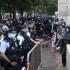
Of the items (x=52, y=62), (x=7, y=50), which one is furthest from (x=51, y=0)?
(x=7, y=50)

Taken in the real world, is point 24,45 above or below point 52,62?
above

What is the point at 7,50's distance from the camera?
11.5m

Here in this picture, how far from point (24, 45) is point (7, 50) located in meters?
1.82

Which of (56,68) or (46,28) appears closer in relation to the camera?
(56,68)

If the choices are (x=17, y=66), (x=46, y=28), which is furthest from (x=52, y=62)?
(x=46, y=28)

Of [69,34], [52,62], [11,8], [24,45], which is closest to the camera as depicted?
[24,45]

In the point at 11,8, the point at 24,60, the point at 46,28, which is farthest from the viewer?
the point at 11,8

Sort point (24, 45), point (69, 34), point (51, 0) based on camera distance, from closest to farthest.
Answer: point (24, 45)
point (69, 34)
point (51, 0)

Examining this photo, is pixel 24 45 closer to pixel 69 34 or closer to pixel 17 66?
pixel 17 66

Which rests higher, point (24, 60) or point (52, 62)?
point (24, 60)

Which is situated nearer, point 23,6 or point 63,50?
point 63,50

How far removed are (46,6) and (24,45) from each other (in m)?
91.0

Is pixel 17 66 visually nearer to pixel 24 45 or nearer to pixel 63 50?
pixel 24 45

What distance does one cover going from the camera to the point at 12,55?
1133 centimetres
